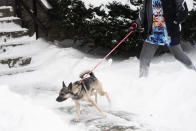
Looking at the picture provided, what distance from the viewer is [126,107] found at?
5.46 meters

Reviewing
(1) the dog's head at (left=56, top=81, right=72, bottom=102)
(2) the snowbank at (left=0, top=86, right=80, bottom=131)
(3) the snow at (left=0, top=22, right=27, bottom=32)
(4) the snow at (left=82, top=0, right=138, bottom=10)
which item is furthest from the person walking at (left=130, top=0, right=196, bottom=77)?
(3) the snow at (left=0, top=22, right=27, bottom=32)

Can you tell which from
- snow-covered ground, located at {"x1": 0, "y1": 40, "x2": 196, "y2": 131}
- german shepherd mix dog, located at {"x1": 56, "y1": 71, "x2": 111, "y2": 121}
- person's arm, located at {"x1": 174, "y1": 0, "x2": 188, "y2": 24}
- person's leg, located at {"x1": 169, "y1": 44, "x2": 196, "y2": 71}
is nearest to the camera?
snow-covered ground, located at {"x1": 0, "y1": 40, "x2": 196, "y2": 131}

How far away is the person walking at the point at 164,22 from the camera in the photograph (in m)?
5.37

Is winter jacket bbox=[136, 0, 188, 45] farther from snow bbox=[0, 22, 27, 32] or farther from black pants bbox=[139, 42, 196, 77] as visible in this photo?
snow bbox=[0, 22, 27, 32]

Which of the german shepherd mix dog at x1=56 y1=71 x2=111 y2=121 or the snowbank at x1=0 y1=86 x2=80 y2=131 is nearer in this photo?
the snowbank at x1=0 y1=86 x2=80 y2=131

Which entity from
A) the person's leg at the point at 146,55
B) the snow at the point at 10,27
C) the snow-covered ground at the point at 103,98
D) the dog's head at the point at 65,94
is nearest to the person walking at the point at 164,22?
the person's leg at the point at 146,55

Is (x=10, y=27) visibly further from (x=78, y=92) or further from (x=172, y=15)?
(x=172, y=15)

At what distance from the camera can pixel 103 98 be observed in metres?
6.05

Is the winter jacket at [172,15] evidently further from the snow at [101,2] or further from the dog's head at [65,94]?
the dog's head at [65,94]

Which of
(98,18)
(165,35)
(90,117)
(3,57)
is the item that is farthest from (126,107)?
(3,57)

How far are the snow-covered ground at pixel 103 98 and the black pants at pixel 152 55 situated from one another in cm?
16

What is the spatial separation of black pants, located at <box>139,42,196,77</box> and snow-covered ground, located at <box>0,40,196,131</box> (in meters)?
0.16

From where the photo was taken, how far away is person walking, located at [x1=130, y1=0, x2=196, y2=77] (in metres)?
5.37

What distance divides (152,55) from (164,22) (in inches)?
27.9
